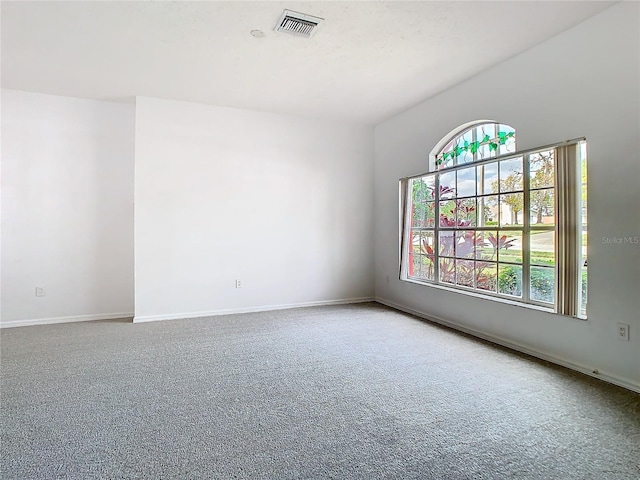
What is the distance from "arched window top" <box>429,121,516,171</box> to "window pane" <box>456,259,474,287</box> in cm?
116

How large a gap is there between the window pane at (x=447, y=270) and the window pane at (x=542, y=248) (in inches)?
43.5

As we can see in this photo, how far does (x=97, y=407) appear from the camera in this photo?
2.38 metres

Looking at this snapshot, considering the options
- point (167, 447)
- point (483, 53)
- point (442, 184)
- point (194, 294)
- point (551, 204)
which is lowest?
point (167, 447)

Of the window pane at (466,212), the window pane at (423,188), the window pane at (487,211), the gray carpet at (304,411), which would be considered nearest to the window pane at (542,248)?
the window pane at (487,211)

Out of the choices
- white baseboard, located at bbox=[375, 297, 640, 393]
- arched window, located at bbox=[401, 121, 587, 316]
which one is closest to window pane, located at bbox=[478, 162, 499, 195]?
arched window, located at bbox=[401, 121, 587, 316]

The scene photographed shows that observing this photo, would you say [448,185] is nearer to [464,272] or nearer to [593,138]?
[464,272]

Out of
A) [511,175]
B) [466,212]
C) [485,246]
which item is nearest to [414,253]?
[466,212]

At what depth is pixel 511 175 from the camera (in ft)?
12.2

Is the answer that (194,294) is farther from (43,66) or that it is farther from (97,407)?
(43,66)

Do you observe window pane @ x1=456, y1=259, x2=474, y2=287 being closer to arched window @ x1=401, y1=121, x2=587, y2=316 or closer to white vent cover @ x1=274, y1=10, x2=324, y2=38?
arched window @ x1=401, y1=121, x2=587, y2=316

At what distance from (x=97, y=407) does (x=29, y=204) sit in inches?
133

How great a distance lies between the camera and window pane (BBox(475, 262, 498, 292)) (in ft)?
12.9

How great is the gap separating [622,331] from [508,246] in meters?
1.25

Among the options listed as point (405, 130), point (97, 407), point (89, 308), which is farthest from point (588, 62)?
point (89, 308)
